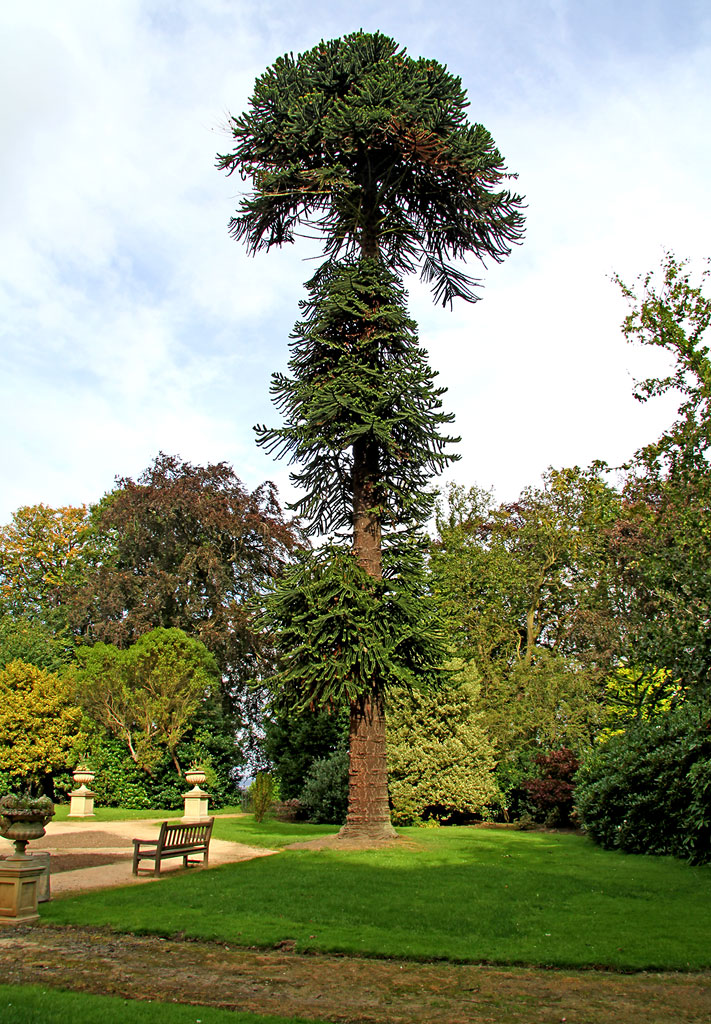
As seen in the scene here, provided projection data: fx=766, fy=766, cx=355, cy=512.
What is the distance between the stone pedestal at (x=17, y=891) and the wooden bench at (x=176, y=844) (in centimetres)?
246

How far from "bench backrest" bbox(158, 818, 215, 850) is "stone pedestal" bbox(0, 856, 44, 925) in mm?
2460

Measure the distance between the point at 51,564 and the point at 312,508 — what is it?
79.8ft

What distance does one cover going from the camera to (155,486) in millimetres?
29219

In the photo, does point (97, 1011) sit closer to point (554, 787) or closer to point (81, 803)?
point (554, 787)

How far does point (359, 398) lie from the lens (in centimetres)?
1455

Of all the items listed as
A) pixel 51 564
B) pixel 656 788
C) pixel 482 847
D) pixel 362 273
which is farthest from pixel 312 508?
pixel 51 564

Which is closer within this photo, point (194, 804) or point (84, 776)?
point (194, 804)

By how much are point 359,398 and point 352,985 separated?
10517 mm

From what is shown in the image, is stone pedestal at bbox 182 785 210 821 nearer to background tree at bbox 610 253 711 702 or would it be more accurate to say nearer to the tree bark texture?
the tree bark texture

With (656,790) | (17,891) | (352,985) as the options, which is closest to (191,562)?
(656,790)

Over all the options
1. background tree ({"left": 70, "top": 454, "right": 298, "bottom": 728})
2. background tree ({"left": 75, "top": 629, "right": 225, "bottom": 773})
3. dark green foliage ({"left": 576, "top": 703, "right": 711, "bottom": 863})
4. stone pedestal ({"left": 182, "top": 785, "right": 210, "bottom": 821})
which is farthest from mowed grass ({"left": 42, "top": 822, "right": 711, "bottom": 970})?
background tree ({"left": 70, "top": 454, "right": 298, "bottom": 728})

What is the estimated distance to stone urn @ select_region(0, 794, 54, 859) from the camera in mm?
8594

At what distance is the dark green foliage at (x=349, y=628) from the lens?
528 inches

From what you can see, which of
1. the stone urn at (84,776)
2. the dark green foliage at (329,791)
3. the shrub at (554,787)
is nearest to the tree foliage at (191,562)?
the stone urn at (84,776)
